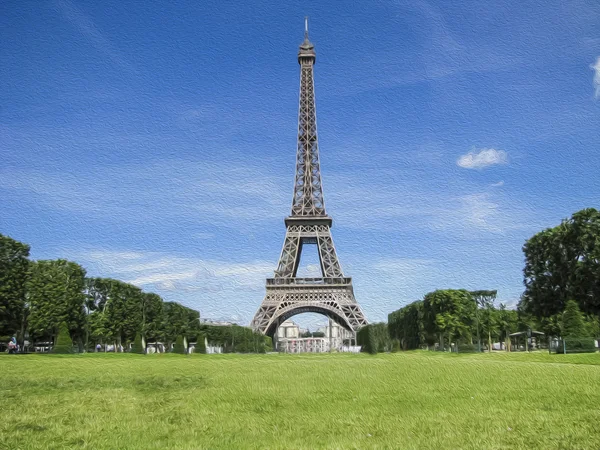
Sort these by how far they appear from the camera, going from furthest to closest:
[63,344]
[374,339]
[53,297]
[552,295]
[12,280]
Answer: [374,339] < [53,297] < [12,280] < [552,295] < [63,344]

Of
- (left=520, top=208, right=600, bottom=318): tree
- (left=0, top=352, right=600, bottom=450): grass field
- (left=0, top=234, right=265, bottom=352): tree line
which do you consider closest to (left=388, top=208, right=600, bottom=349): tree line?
(left=520, top=208, right=600, bottom=318): tree

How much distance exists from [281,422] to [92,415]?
399 cm

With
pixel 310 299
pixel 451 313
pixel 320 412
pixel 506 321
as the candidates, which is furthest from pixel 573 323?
pixel 310 299

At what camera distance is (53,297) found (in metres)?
59.7

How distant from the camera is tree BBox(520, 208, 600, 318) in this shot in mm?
48219

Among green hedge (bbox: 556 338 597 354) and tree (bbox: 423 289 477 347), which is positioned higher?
tree (bbox: 423 289 477 347)

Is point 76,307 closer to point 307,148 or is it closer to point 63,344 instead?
point 63,344

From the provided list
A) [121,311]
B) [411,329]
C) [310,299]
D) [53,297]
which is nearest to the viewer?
[53,297]

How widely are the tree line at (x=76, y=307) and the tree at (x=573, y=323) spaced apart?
148ft

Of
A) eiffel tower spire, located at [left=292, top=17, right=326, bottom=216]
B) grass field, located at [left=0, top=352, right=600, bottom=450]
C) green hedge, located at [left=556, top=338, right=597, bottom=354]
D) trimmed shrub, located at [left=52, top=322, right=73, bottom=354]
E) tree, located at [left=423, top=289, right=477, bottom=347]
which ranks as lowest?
grass field, located at [left=0, top=352, right=600, bottom=450]

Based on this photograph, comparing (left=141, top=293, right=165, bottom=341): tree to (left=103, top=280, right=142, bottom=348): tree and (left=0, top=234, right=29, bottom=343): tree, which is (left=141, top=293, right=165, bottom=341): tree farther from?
(left=0, top=234, right=29, bottom=343): tree

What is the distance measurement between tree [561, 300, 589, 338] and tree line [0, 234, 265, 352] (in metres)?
45.0

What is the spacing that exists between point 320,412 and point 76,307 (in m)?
56.7

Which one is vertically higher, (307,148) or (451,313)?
(307,148)
